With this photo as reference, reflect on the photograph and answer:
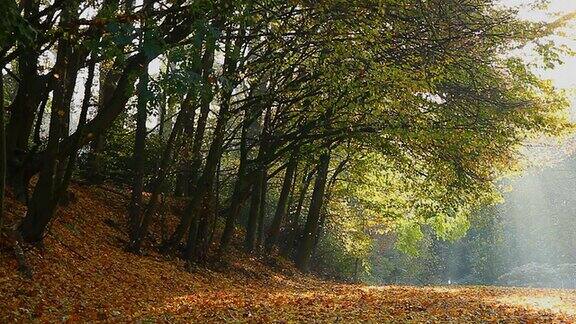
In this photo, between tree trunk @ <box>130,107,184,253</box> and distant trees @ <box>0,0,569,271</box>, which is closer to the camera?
distant trees @ <box>0,0,569,271</box>

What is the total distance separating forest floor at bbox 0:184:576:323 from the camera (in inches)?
345

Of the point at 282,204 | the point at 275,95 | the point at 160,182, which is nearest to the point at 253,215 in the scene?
the point at 282,204

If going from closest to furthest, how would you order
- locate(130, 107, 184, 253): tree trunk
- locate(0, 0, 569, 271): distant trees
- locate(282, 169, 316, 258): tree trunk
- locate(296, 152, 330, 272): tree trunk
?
locate(0, 0, 569, 271): distant trees
locate(130, 107, 184, 253): tree trunk
locate(296, 152, 330, 272): tree trunk
locate(282, 169, 316, 258): tree trunk

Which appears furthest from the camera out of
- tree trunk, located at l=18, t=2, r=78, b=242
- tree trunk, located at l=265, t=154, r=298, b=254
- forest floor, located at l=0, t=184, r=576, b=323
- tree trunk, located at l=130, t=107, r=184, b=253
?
tree trunk, located at l=265, t=154, r=298, b=254

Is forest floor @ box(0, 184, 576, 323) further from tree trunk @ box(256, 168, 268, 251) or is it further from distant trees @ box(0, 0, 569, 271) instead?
tree trunk @ box(256, 168, 268, 251)

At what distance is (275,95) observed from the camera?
1585 cm

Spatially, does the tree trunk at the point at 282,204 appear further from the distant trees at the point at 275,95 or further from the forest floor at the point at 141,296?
the forest floor at the point at 141,296

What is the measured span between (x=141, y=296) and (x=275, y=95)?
6.71 m

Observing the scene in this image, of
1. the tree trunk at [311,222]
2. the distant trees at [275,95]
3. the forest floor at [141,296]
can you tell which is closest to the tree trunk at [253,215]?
the distant trees at [275,95]

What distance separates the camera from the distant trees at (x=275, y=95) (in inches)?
298

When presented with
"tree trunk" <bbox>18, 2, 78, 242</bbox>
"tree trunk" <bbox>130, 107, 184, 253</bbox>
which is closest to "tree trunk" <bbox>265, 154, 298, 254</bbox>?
"tree trunk" <bbox>130, 107, 184, 253</bbox>

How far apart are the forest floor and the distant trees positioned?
93 cm

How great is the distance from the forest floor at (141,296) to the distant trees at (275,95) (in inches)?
36.5

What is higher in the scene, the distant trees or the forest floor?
the distant trees
